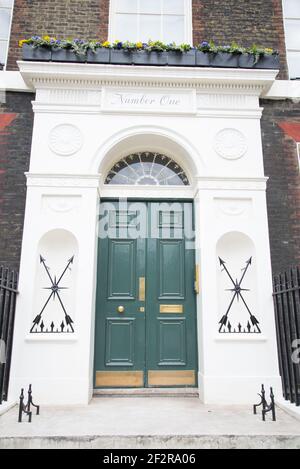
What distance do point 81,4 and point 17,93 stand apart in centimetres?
232

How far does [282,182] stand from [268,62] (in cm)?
214

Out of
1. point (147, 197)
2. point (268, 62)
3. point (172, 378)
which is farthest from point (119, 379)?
point (268, 62)

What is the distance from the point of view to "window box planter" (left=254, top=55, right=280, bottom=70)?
6532mm

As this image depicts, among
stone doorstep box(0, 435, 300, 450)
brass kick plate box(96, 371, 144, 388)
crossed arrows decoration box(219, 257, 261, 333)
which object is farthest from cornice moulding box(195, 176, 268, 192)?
stone doorstep box(0, 435, 300, 450)

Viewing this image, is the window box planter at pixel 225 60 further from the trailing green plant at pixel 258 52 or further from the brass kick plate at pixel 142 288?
the brass kick plate at pixel 142 288

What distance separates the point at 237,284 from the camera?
6.04 metres

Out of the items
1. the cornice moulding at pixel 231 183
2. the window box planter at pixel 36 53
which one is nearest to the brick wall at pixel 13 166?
the window box planter at pixel 36 53

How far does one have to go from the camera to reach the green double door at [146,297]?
6.00m

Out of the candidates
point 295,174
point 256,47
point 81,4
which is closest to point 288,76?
point 256,47

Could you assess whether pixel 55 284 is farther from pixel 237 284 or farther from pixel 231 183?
pixel 231 183

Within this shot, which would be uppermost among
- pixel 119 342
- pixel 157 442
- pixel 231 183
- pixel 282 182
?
pixel 282 182

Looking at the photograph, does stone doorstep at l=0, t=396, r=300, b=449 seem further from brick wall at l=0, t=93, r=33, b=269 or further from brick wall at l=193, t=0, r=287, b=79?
brick wall at l=193, t=0, r=287, b=79

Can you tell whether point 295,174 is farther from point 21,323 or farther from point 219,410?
point 21,323

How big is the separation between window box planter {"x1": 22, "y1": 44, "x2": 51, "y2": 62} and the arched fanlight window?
2.16 m
